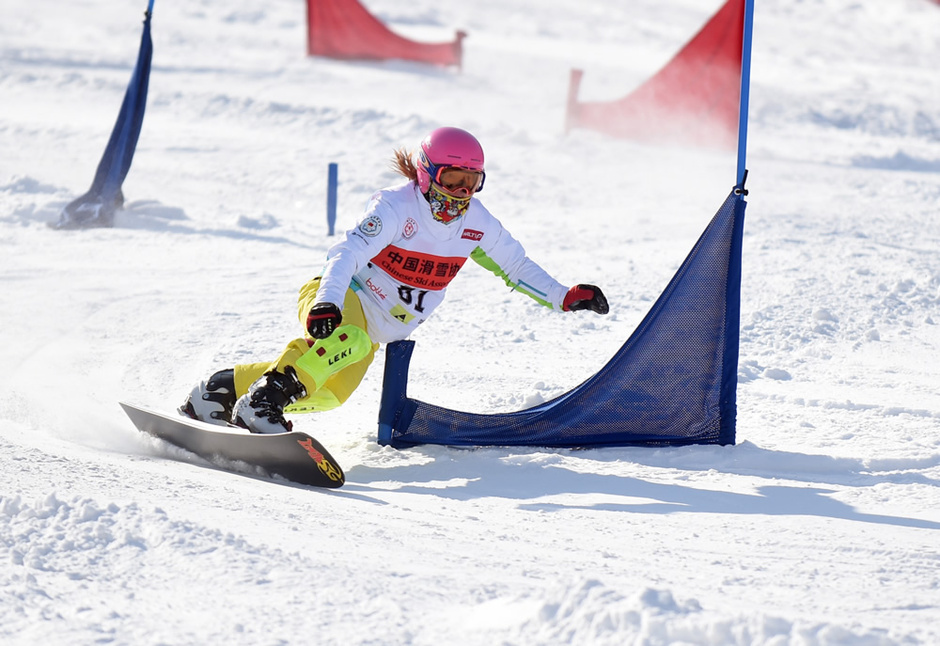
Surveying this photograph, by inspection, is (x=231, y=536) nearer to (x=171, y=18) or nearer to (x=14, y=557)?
(x=14, y=557)

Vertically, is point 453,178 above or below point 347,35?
below

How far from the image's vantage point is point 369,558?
347 cm

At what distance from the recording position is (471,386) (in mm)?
6059

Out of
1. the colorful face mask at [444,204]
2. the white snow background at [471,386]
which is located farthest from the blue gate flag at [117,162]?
the colorful face mask at [444,204]

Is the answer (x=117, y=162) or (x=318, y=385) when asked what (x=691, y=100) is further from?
(x=318, y=385)

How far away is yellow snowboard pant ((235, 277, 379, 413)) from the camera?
473 cm

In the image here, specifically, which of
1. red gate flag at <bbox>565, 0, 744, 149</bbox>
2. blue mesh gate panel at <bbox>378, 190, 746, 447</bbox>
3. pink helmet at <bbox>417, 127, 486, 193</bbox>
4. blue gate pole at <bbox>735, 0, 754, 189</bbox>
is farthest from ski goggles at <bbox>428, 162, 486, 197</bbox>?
red gate flag at <bbox>565, 0, 744, 149</bbox>

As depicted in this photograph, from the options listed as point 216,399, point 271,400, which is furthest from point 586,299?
point 216,399

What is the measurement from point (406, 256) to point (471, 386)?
138 centimetres

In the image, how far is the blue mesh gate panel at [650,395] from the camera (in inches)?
196

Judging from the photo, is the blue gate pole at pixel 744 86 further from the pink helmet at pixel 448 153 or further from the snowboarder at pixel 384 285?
the pink helmet at pixel 448 153

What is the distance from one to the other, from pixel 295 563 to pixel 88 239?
679 cm

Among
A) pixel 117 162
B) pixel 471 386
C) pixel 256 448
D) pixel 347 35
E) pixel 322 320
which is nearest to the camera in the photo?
pixel 322 320

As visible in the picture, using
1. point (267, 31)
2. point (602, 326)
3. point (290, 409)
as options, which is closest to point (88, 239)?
point (602, 326)
